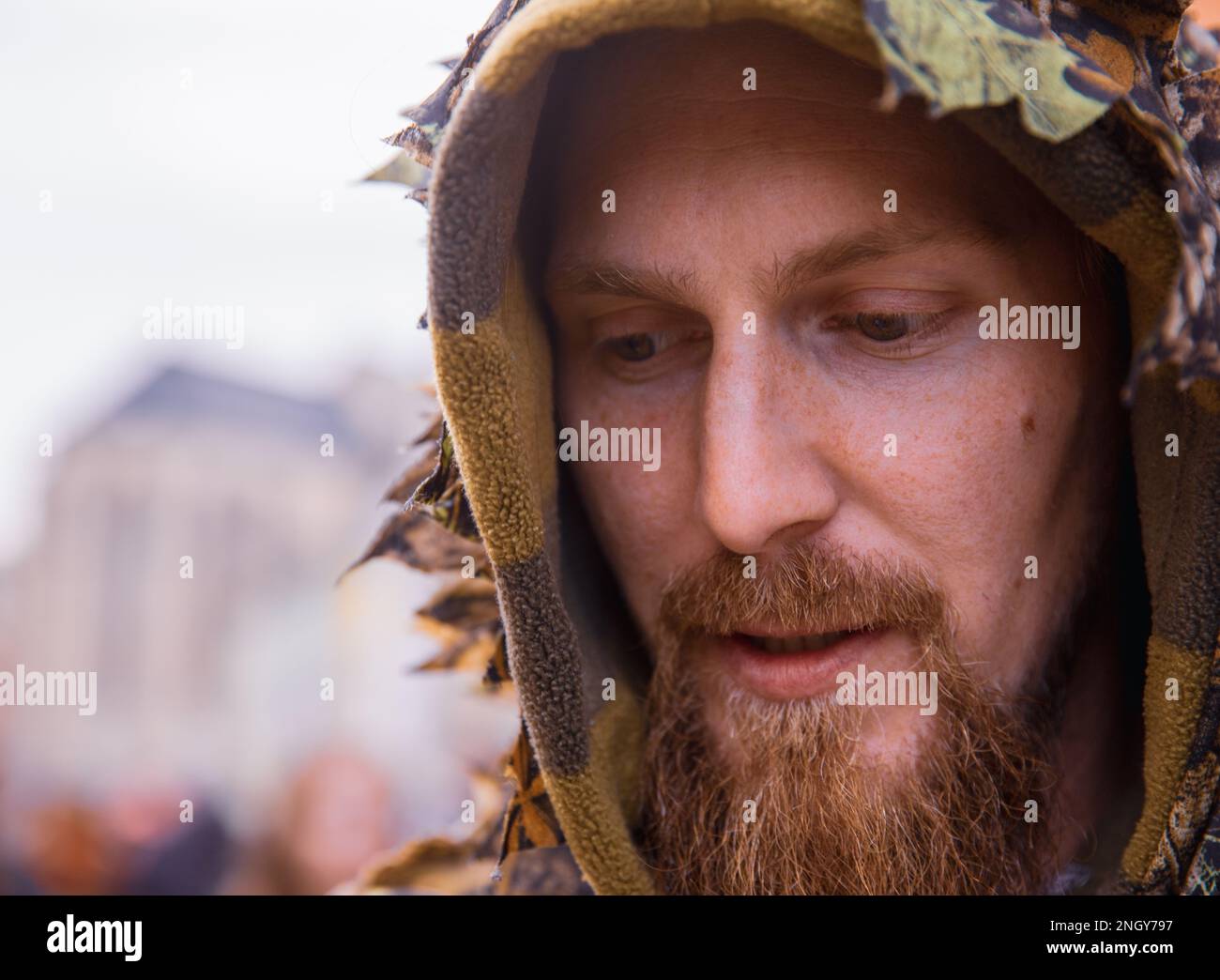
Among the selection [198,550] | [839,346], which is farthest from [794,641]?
[198,550]

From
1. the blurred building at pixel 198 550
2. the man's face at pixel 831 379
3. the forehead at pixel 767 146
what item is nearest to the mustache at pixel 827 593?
the man's face at pixel 831 379

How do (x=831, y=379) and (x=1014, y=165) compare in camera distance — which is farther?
(x=831, y=379)

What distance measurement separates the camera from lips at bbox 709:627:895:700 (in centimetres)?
118

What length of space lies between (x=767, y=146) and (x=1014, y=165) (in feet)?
0.87

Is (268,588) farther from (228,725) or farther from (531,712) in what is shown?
(531,712)

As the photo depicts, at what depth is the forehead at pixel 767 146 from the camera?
1124 millimetres

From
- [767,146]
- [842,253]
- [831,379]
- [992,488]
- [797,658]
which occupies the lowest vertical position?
[797,658]

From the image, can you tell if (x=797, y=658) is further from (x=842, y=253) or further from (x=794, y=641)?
(x=842, y=253)

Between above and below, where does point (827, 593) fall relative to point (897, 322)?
below

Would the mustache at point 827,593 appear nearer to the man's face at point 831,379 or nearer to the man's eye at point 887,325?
the man's face at point 831,379

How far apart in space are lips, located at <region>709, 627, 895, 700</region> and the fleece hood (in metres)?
0.19

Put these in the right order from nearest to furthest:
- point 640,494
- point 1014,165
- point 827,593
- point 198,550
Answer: point 1014,165, point 827,593, point 640,494, point 198,550

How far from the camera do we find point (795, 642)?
47.6 inches

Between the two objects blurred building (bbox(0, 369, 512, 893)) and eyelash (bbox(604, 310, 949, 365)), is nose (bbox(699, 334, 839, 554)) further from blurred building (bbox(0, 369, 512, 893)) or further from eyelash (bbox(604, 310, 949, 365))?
blurred building (bbox(0, 369, 512, 893))
